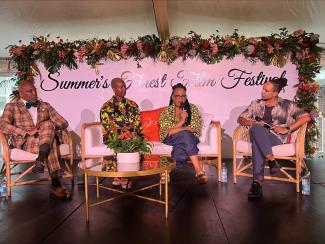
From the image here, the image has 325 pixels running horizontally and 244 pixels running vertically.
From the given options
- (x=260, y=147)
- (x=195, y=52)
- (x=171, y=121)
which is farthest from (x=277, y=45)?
(x=260, y=147)

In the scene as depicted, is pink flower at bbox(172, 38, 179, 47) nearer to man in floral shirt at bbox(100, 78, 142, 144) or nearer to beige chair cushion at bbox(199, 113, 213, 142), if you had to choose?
beige chair cushion at bbox(199, 113, 213, 142)

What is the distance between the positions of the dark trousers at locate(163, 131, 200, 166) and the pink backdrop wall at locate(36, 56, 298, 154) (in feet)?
7.40

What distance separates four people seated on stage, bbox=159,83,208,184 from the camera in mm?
3934

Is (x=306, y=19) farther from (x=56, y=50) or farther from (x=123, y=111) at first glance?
(x=56, y=50)

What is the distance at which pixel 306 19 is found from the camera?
18.1ft

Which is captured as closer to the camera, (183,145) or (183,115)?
(183,145)

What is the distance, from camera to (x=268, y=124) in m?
3.77

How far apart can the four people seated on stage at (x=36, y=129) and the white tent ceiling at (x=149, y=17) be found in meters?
1.74

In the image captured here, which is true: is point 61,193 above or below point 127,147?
below

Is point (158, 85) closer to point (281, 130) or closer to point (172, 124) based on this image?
point (172, 124)

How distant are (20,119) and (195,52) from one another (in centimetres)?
329

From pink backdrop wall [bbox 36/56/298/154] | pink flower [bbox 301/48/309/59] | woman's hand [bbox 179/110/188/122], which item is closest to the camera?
woman's hand [bbox 179/110/188/122]

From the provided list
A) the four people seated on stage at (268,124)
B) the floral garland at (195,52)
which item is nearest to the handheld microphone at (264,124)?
the four people seated on stage at (268,124)

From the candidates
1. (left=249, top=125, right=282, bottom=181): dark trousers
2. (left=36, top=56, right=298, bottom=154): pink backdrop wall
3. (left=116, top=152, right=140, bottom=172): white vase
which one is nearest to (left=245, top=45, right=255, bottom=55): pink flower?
(left=36, top=56, right=298, bottom=154): pink backdrop wall
